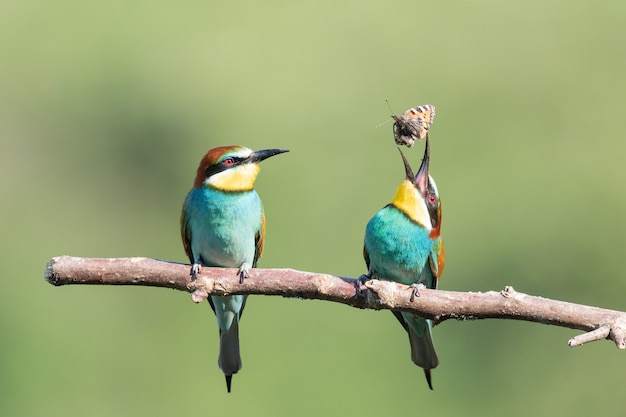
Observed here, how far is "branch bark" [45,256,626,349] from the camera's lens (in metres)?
1.89

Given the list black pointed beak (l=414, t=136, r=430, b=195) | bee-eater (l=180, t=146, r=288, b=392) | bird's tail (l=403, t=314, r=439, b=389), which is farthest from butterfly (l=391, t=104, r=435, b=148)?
bird's tail (l=403, t=314, r=439, b=389)

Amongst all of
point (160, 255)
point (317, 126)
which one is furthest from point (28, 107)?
point (317, 126)

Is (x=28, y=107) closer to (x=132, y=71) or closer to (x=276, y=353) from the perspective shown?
(x=132, y=71)

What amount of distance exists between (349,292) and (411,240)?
1.69ft

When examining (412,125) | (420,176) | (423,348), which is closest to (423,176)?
(420,176)

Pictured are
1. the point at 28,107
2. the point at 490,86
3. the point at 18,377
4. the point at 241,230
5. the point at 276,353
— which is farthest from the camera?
the point at 28,107

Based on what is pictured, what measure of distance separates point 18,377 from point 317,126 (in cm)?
181

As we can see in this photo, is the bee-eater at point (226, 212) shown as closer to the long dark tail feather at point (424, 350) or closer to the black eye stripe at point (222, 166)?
the black eye stripe at point (222, 166)

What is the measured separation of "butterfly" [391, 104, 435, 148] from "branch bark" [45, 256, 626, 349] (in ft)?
2.13

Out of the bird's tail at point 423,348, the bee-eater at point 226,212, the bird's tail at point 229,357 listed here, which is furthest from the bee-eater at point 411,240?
the bird's tail at point 229,357

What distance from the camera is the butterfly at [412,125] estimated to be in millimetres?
2543

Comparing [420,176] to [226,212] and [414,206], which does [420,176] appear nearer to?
[414,206]

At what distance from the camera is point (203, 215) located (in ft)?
8.40

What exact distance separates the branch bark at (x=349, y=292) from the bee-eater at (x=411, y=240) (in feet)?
1.41
